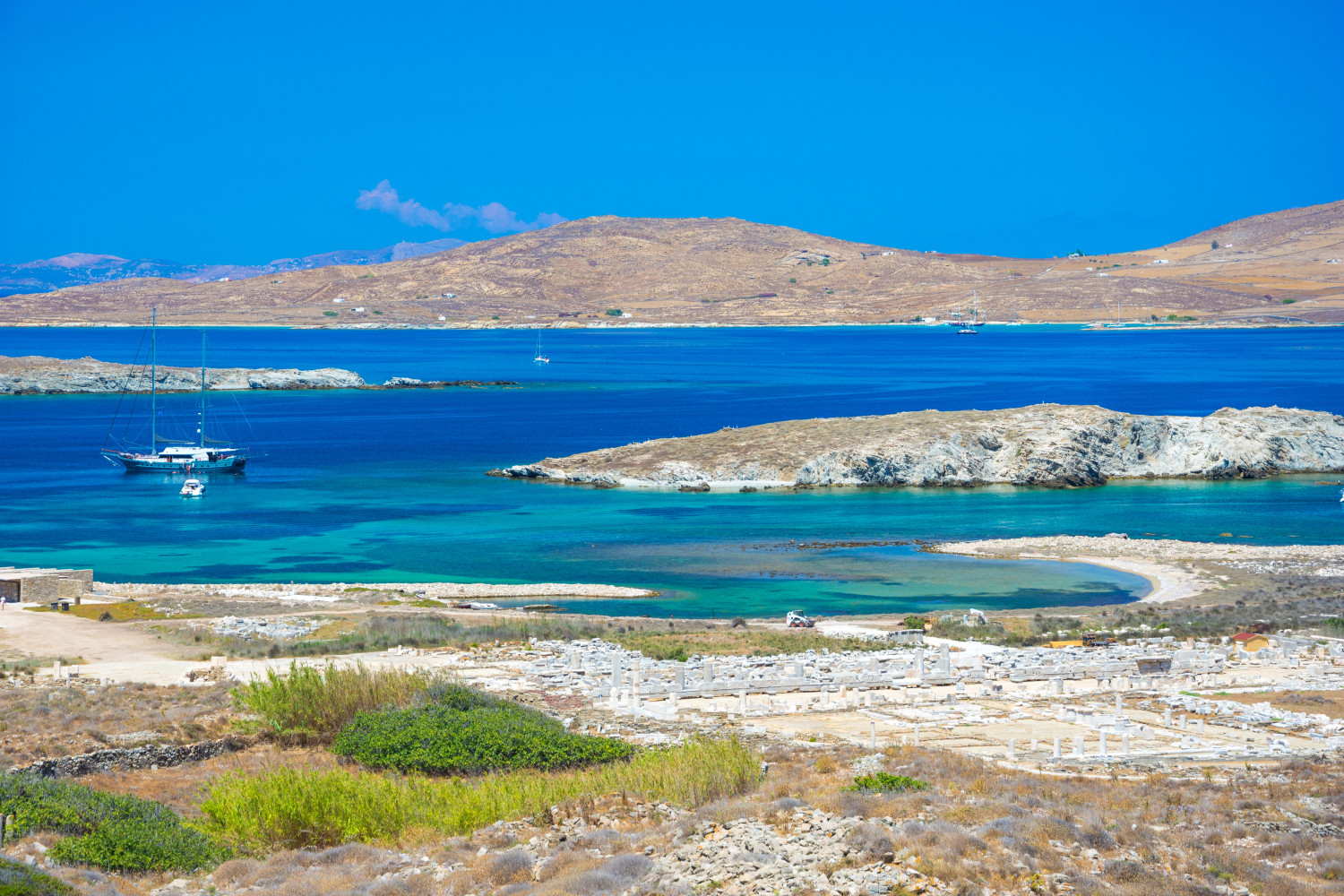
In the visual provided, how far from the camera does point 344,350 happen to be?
7854 inches

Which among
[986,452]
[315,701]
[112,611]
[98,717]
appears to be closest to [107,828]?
[315,701]

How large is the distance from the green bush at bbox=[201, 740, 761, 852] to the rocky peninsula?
116307mm

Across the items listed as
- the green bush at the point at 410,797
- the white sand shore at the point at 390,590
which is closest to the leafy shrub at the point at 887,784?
the green bush at the point at 410,797

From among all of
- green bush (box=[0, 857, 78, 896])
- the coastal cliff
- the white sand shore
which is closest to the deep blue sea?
the white sand shore

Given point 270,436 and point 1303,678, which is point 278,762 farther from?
point 270,436

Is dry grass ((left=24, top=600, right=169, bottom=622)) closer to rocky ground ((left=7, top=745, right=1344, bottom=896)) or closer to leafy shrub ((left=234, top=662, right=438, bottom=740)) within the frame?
leafy shrub ((left=234, top=662, right=438, bottom=740))

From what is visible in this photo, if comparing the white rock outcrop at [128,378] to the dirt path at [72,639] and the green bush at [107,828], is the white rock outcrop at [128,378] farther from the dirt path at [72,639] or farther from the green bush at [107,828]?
the green bush at [107,828]

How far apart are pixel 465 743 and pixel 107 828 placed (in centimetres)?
511

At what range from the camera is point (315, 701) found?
20.0m

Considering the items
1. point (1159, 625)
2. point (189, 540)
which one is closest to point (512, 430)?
point (189, 540)

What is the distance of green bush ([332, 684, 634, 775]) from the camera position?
17.6 m

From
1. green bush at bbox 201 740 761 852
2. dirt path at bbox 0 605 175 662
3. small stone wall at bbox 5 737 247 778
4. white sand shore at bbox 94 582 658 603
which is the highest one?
green bush at bbox 201 740 761 852

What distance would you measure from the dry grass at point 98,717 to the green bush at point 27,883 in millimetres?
5866

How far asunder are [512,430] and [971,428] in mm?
34432
